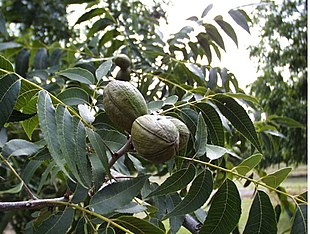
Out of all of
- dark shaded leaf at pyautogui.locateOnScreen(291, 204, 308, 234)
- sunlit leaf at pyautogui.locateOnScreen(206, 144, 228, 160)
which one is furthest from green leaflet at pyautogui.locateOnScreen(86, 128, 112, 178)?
dark shaded leaf at pyautogui.locateOnScreen(291, 204, 308, 234)

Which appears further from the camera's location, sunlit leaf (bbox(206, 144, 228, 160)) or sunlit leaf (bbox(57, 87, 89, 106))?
sunlit leaf (bbox(57, 87, 89, 106))

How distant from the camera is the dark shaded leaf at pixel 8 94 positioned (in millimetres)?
468

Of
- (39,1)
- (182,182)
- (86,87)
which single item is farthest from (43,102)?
(39,1)

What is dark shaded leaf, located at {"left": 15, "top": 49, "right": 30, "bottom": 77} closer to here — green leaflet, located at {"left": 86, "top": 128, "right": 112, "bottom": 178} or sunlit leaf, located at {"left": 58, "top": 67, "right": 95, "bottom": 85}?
sunlit leaf, located at {"left": 58, "top": 67, "right": 95, "bottom": 85}

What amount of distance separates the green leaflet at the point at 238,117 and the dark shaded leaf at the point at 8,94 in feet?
0.95

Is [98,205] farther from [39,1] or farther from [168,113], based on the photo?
[39,1]

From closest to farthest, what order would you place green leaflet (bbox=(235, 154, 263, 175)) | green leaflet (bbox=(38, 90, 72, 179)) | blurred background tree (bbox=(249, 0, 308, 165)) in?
green leaflet (bbox=(38, 90, 72, 179)), green leaflet (bbox=(235, 154, 263, 175)), blurred background tree (bbox=(249, 0, 308, 165))

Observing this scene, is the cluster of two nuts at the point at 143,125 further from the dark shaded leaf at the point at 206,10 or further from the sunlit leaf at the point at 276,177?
the dark shaded leaf at the point at 206,10

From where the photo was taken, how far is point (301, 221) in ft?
1.70

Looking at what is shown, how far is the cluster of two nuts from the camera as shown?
474 millimetres

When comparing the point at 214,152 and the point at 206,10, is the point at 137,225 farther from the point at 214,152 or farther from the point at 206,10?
the point at 206,10

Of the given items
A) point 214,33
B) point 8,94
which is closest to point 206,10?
point 214,33

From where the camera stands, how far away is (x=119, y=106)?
51 cm

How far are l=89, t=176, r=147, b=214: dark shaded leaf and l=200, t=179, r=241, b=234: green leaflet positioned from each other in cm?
9
